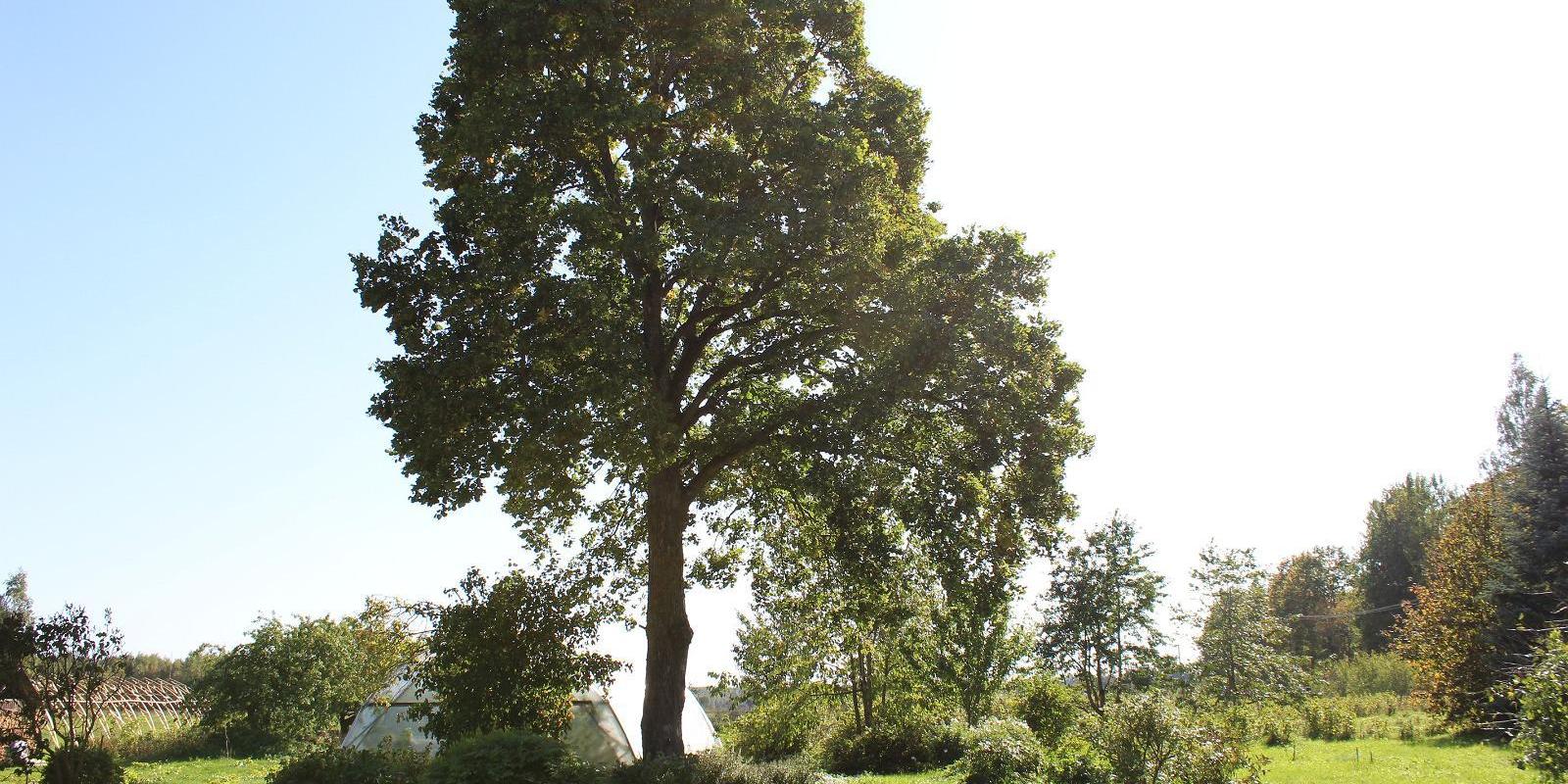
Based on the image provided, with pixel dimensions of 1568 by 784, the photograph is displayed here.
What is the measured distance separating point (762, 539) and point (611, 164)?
881cm

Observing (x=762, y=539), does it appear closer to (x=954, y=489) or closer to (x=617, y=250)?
(x=954, y=489)

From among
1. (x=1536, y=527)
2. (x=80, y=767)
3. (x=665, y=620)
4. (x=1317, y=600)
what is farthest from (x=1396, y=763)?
(x=1317, y=600)

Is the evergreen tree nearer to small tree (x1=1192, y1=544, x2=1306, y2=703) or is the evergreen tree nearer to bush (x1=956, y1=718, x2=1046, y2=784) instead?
small tree (x1=1192, y1=544, x2=1306, y2=703)

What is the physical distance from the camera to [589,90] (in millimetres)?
15086

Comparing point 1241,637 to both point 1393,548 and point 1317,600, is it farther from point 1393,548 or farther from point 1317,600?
point 1317,600

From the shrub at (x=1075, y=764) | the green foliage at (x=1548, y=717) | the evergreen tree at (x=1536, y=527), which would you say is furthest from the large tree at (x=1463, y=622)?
the green foliage at (x=1548, y=717)

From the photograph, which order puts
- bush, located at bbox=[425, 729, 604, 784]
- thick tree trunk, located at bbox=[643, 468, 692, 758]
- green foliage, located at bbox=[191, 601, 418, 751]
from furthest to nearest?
1. green foliage, located at bbox=[191, 601, 418, 751]
2. thick tree trunk, located at bbox=[643, 468, 692, 758]
3. bush, located at bbox=[425, 729, 604, 784]

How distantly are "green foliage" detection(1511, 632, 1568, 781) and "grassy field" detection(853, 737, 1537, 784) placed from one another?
7134 millimetres

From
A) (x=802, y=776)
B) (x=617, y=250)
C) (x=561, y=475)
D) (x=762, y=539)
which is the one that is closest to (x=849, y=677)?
(x=762, y=539)

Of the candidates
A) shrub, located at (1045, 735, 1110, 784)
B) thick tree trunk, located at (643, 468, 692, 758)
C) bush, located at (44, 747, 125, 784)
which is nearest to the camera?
shrub, located at (1045, 735, 1110, 784)

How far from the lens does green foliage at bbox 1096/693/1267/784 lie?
489 inches

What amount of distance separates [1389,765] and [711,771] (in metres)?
17.8

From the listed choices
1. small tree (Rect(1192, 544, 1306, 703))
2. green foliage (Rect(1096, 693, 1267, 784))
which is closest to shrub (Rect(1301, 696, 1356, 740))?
small tree (Rect(1192, 544, 1306, 703))

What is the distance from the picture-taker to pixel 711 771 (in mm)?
14133
